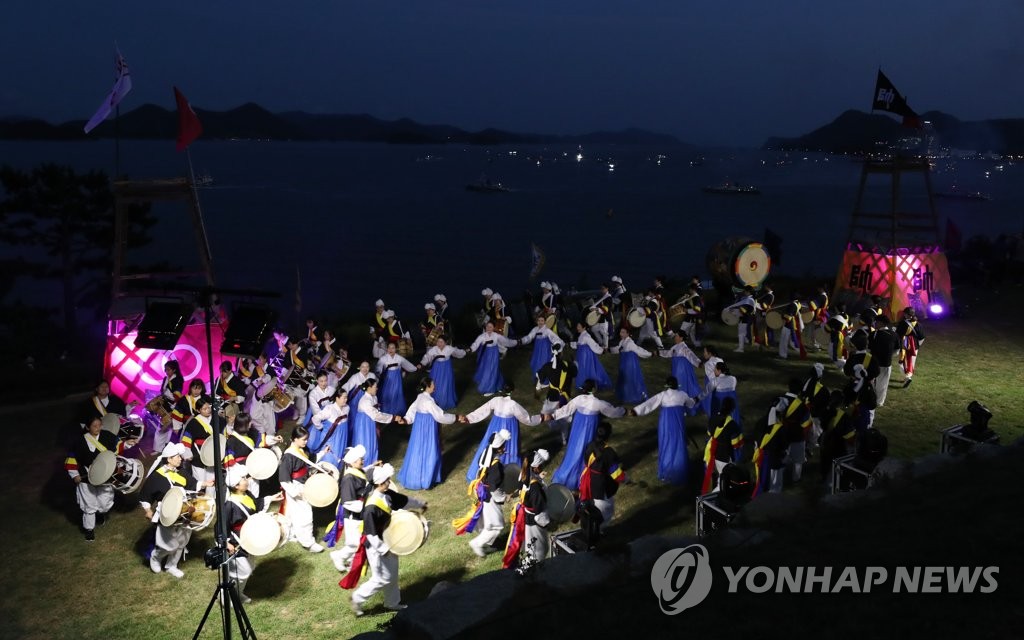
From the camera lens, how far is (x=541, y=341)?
54.5 feet

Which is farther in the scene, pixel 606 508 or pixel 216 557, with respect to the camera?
pixel 606 508

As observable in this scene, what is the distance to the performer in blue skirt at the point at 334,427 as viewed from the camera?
38.5ft

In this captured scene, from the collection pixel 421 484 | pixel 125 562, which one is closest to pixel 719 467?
pixel 421 484

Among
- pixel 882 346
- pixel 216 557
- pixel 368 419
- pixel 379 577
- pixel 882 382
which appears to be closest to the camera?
pixel 216 557

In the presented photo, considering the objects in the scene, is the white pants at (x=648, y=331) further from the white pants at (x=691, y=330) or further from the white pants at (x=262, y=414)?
the white pants at (x=262, y=414)

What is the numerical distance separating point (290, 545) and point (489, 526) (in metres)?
2.64

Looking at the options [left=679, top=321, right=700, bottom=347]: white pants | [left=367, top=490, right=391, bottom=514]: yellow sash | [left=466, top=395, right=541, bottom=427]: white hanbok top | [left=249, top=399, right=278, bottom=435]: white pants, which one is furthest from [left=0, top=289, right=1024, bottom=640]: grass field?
[left=679, top=321, right=700, bottom=347]: white pants

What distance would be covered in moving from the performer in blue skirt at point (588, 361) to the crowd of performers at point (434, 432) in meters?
0.04

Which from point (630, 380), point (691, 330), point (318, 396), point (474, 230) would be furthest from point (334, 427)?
point (474, 230)

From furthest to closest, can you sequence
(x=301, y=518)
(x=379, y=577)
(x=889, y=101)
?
(x=889, y=101) → (x=301, y=518) → (x=379, y=577)

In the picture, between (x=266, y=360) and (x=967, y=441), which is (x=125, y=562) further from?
(x=967, y=441)

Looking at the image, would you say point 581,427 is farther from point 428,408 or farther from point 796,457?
point 796,457

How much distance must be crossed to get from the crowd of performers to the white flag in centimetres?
454

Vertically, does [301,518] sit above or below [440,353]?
below
